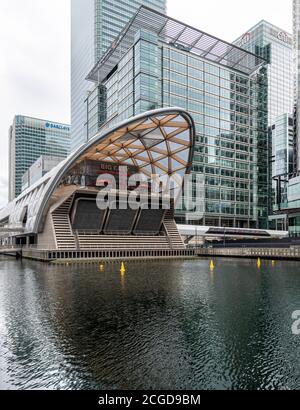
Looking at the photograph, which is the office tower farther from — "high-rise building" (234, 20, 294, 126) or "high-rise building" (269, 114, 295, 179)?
"high-rise building" (234, 20, 294, 126)

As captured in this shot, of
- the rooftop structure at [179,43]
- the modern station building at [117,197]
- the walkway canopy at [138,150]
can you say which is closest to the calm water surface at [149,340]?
the modern station building at [117,197]

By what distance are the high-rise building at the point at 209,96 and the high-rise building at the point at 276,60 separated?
83.8 feet

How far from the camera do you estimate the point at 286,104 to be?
153750mm

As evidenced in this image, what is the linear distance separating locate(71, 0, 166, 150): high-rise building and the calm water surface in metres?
145

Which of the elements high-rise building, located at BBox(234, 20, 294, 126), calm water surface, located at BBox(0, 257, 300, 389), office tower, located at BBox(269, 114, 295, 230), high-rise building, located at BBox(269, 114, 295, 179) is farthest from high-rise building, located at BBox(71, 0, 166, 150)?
calm water surface, located at BBox(0, 257, 300, 389)

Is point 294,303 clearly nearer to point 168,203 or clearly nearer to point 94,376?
point 94,376

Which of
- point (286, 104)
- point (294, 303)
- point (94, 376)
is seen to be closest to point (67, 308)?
point (94, 376)

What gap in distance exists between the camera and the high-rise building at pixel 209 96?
316 feet

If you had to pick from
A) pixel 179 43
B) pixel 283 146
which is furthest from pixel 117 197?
pixel 283 146

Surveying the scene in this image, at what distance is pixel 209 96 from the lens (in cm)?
10938

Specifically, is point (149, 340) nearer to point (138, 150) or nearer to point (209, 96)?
point (138, 150)

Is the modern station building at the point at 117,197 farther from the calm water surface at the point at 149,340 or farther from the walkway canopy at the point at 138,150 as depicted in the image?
the calm water surface at the point at 149,340

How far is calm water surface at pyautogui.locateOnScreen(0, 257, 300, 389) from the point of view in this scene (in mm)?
8336
